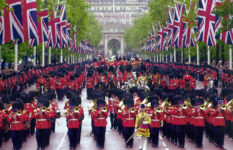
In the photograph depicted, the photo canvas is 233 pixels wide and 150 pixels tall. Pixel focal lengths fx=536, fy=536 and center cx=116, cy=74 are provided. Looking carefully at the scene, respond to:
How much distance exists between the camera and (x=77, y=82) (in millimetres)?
37750

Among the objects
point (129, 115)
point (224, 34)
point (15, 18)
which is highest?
point (15, 18)

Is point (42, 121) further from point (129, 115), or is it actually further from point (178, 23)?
point (178, 23)

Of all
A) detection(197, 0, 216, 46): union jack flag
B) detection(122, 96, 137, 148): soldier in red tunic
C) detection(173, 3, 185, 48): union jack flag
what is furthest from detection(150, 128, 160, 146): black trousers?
detection(173, 3, 185, 48): union jack flag

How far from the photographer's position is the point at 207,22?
3394 centimetres

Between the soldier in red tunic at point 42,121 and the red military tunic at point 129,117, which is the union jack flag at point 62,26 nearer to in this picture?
the soldier in red tunic at point 42,121

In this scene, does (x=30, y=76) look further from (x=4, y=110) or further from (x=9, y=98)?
(x=4, y=110)

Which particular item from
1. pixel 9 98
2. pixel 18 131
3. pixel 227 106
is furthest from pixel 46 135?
pixel 227 106

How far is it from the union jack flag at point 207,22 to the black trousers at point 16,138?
17.9 m

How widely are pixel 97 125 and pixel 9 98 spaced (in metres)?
4.74

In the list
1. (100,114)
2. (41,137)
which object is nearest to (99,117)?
(100,114)

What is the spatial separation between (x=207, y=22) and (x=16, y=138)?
18771mm

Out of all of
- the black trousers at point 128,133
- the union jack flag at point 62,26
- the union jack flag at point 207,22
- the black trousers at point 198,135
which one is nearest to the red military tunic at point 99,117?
the black trousers at point 128,133

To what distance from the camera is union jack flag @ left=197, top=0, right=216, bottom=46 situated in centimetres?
3362

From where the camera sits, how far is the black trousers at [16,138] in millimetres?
18469
